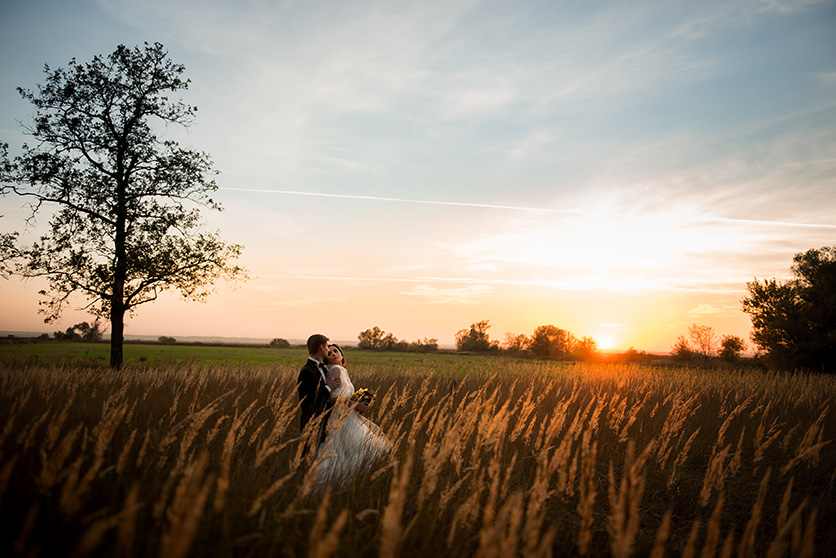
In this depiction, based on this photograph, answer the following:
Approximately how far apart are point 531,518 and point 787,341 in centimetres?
3541

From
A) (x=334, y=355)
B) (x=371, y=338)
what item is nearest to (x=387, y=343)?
(x=371, y=338)

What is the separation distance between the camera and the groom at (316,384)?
518 cm

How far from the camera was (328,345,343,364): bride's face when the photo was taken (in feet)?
18.8

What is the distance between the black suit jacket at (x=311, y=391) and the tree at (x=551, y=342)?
68.8m

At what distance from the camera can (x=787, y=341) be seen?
27.4 meters

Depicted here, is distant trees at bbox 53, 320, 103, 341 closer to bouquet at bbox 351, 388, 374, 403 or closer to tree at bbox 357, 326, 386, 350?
tree at bbox 357, 326, 386, 350

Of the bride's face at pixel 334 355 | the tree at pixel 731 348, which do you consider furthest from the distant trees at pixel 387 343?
the bride's face at pixel 334 355

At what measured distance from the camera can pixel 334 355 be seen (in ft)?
19.1

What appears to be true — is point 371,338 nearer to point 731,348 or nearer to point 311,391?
point 731,348

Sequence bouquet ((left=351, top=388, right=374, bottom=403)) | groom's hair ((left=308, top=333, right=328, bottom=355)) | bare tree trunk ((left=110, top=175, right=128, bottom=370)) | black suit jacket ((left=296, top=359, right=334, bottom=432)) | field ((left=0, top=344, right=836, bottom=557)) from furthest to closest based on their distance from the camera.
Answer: bare tree trunk ((left=110, top=175, right=128, bottom=370))
groom's hair ((left=308, top=333, right=328, bottom=355))
black suit jacket ((left=296, top=359, right=334, bottom=432))
bouquet ((left=351, top=388, right=374, bottom=403))
field ((left=0, top=344, right=836, bottom=557))

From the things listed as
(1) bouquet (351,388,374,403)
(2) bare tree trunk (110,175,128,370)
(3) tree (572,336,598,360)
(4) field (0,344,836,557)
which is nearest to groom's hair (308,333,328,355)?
(1) bouquet (351,388,374,403)

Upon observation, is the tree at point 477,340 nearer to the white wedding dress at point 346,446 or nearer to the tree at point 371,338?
the tree at point 371,338

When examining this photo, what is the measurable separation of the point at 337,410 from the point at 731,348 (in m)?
62.8

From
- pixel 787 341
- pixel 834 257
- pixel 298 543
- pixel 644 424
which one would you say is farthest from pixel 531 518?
pixel 834 257
